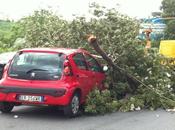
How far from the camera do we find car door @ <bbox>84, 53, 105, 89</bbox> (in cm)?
1349

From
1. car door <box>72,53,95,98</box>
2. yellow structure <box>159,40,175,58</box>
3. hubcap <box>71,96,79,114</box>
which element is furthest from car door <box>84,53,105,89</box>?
yellow structure <box>159,40,175,58</box>

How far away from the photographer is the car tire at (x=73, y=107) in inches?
475

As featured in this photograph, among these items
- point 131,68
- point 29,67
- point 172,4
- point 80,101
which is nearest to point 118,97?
point 131,68

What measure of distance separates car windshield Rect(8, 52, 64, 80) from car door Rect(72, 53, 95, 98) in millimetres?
466

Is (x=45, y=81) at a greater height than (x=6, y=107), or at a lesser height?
greater

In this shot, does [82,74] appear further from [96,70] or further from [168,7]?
[168,7]

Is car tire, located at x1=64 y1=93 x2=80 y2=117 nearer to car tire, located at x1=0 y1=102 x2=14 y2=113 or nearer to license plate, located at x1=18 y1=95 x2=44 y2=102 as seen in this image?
license plate, located at x1=18 y1=95 x2=44 y2=102

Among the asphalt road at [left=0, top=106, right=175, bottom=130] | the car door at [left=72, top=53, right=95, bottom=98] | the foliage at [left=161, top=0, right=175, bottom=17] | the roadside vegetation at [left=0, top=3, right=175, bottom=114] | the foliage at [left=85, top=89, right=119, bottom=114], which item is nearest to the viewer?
the asphalt road at [left=0, top=106, right=175, bottom=130]

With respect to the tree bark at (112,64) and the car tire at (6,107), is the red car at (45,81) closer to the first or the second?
the car tire at (6,107)

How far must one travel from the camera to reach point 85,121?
11.9 metres

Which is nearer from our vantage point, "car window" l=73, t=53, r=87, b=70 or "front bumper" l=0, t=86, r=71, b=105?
"front bumper" l=0, t=86, r=71, b=105

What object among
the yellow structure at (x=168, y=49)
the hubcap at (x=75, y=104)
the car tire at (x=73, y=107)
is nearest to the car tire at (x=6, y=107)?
the car tire at (x=73, y=107)

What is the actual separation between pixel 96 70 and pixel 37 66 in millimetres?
2092

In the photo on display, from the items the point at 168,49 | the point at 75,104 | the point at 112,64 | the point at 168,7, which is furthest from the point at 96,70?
the point at 168,7
